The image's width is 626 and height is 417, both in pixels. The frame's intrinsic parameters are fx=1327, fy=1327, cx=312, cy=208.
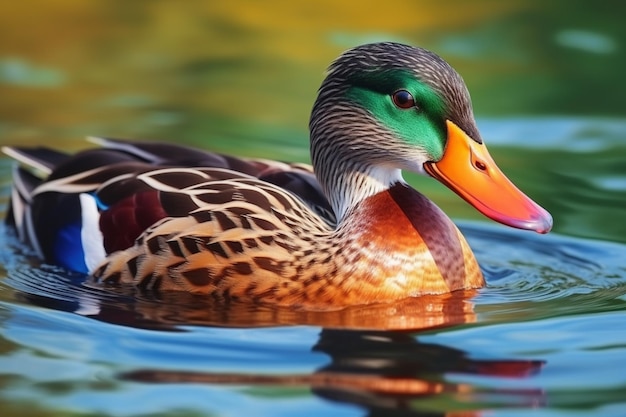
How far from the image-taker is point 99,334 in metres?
6.48

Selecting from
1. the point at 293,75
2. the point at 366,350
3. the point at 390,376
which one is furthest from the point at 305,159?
the point at 390,376

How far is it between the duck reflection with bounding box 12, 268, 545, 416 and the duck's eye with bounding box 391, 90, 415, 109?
1.05 m

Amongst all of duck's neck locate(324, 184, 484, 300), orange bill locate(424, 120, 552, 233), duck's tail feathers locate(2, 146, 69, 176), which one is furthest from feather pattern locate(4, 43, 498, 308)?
duck's tail feathers locate(2, 146, 69, 176)

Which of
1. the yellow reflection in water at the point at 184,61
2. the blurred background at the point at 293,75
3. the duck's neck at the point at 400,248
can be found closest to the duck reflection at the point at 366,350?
the duck's neck at the point at 400,248

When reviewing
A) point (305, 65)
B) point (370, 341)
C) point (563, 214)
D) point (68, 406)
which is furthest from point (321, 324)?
point (305, 65)

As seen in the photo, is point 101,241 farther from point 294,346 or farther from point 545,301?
point 545,301

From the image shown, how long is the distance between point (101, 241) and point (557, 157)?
426 centimetres

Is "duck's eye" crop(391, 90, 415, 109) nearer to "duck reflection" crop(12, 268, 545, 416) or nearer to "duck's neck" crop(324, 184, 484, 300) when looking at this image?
"duck's neck" crop(324, 184, 484, 300)

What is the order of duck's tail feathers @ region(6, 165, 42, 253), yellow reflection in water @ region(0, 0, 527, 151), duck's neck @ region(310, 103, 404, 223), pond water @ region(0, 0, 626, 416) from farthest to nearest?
yellow reflection in water @ region(0, 0, 527, 151), duck's tail feathers @ region(6, 165, 42, 253), duck's neck @ region(310, 103, 404, 223), pond water @ region(0, 0, 626, 416)

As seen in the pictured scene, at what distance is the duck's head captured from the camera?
700 centimetres

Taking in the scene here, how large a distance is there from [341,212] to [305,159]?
3.01 m

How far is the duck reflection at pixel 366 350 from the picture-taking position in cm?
559

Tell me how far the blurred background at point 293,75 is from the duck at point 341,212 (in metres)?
1.83

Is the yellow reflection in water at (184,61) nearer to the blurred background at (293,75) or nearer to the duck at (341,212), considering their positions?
the blurred background at (293,75)
